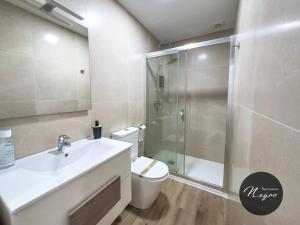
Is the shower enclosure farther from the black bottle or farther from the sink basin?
the sink basin

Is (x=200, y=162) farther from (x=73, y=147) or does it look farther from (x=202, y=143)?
(x=73, y=147)

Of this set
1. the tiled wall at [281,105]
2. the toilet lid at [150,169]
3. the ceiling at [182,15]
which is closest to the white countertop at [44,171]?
the toilet lid at [150,169]

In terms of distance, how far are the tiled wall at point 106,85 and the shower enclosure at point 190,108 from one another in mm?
327

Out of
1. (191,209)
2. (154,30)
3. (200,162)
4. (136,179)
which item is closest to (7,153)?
(136,179)

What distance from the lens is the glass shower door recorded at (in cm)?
222

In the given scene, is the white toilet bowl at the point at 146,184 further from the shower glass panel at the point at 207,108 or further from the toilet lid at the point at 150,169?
the shower glass panel at the point at 207,108

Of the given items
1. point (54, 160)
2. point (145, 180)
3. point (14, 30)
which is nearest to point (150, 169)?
point (145, 180)

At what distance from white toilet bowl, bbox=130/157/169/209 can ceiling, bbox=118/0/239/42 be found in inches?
77.5

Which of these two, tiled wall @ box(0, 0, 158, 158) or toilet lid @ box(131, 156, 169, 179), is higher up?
tiled wall @ box(0, 0, 158, 158)

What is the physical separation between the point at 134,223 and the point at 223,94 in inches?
88.1

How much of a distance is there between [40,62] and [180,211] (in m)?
1.93

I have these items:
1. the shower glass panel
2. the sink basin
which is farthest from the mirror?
the shower glass panel

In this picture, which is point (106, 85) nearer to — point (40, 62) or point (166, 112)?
point (40, 62)

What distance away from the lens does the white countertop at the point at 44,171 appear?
0.61 metres
